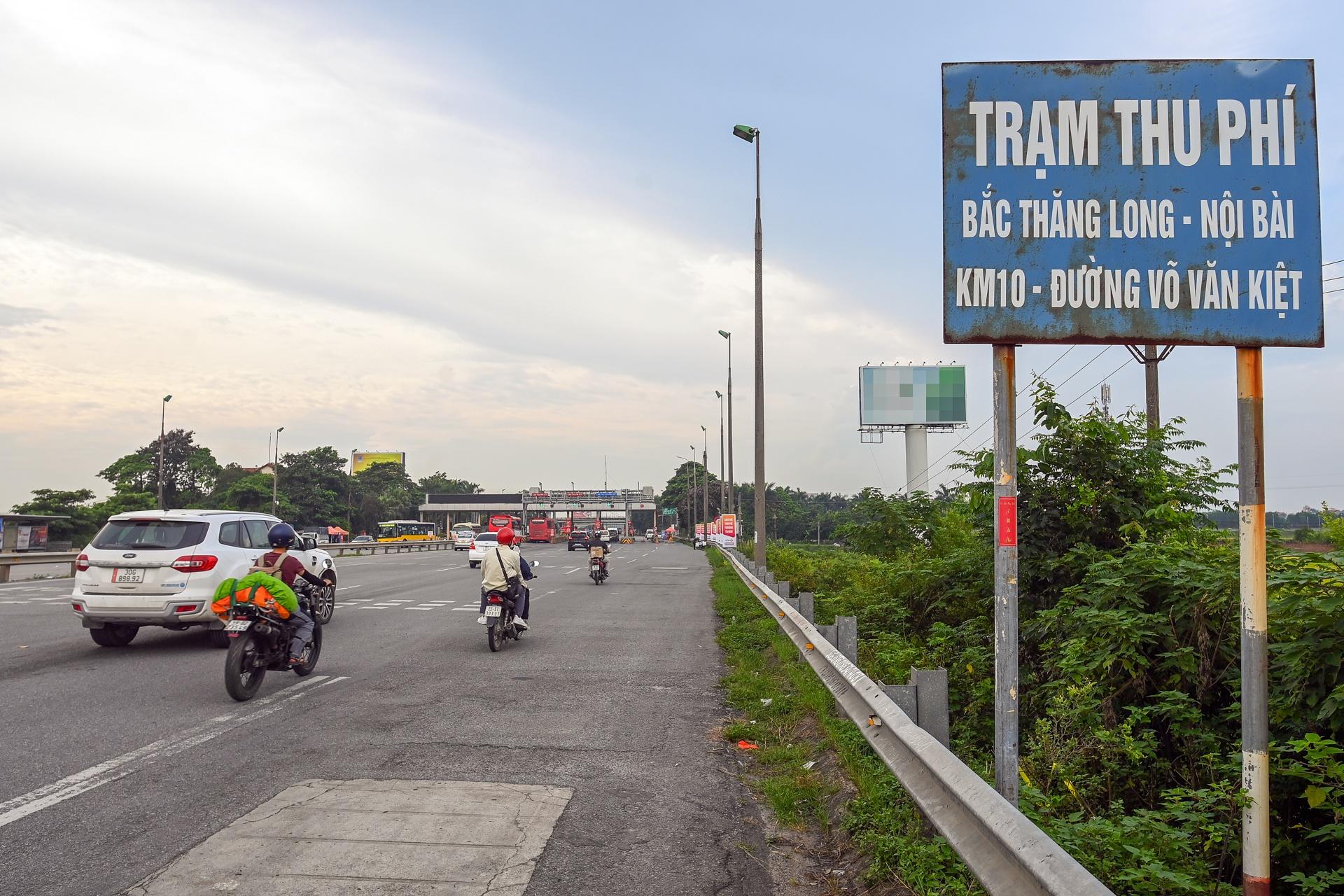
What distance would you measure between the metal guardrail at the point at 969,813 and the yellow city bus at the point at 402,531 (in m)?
84.2

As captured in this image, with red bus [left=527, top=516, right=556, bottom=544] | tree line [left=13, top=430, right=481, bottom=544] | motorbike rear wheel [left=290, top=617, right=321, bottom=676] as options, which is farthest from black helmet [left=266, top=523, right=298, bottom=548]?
red bus [left=527, top=516, right=556, bottom=544]

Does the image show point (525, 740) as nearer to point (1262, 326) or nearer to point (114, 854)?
point (114, 854)

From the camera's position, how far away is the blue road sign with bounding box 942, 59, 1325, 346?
4.18m

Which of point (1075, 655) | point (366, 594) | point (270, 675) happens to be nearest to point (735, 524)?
point (366, 594)

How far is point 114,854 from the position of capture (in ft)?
15.9

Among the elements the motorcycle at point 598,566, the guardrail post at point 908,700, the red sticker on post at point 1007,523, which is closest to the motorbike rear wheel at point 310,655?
the guardrail post at point 908,700

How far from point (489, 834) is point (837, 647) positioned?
135 inches

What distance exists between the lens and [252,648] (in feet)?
30.6

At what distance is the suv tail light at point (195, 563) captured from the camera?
1211 cm

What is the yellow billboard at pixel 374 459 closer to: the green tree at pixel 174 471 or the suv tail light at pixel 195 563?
the green tree at pixel 174 471

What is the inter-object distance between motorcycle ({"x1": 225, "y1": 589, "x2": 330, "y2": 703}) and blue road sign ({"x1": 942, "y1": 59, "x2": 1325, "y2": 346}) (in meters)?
7.35

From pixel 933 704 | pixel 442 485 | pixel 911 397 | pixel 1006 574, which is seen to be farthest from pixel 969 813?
pixel 442 485

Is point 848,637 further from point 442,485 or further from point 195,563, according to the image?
point 442,485

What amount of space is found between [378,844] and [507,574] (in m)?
8.48
